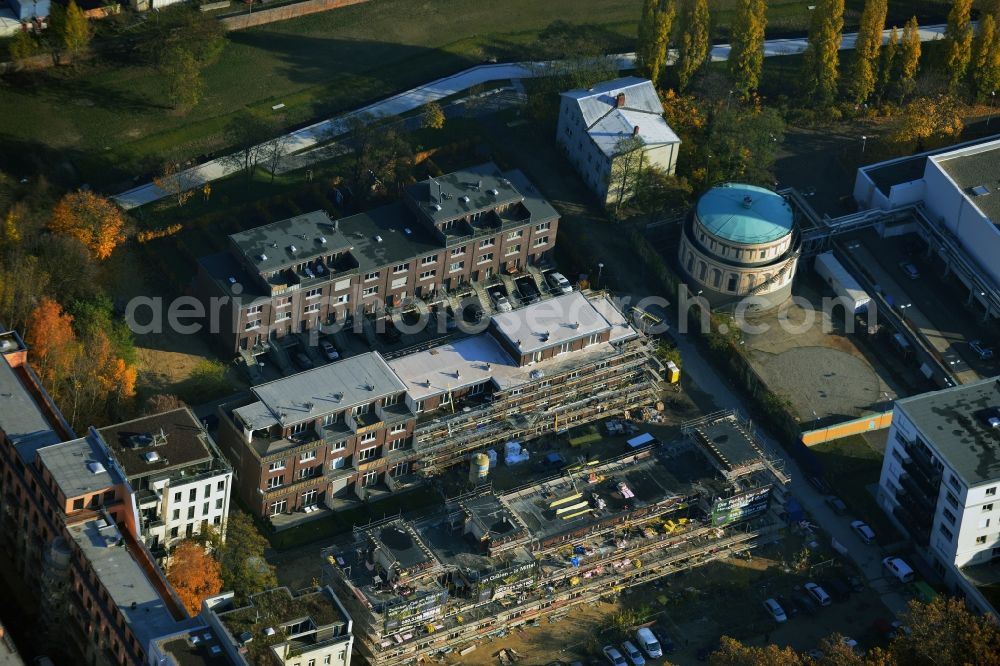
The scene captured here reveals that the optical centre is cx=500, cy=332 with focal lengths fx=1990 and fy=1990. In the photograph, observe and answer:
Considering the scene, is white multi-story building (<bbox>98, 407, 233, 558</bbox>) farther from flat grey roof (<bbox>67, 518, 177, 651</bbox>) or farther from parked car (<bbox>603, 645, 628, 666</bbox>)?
parked car (<bbox>603, 645, 628, 666</bbox>)

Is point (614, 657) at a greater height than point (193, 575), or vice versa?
point (193, 575)

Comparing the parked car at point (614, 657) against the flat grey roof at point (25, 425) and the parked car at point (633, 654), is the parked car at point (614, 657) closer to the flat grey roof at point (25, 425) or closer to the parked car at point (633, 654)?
the parked car at point (633, 654)

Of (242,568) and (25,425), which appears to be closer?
(242,568)

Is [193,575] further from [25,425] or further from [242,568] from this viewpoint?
[25,425]

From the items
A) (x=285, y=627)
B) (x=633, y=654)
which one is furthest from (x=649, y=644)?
(x=285, y=627)

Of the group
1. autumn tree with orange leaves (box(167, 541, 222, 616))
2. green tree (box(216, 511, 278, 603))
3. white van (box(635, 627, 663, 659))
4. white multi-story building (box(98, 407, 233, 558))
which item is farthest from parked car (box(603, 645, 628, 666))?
white multi-story building (box(98, 407, 233, 558))

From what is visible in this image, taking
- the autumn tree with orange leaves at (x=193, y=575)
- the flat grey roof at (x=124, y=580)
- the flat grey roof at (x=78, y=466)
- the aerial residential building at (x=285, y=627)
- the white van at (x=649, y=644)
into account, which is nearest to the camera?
the flat grey roof at (x=124, y=580)

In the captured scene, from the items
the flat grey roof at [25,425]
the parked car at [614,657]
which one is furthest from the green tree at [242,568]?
the parked car at [614,657]
